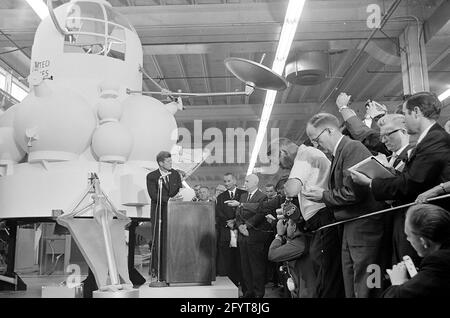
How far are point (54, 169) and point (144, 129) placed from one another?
1.20 metres

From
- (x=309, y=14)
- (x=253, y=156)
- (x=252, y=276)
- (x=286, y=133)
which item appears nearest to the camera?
(x=252, y=276)

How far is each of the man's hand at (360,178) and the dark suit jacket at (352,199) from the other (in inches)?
5.6

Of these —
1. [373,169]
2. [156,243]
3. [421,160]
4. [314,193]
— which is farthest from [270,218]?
[421,160]

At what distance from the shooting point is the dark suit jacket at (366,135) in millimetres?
3467

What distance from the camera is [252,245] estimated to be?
5109 millimetres

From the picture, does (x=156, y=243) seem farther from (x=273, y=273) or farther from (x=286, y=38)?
(x=286, y=38)

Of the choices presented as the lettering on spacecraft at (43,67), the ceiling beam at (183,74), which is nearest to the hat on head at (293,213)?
the lettering on spacecraft at (43,67)

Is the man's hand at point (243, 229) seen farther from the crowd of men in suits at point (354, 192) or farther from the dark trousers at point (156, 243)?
the crowd of men in suits at point (354, 192)

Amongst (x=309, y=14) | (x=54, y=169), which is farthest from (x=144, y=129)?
(x=309, y=14)

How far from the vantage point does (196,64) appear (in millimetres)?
10578

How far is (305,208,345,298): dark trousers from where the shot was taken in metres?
3.22

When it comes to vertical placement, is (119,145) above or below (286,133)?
below

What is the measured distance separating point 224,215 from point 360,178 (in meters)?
3.43
